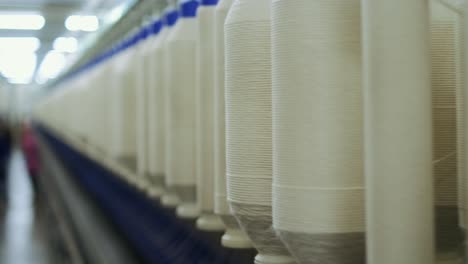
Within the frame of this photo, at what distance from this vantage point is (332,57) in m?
0.83

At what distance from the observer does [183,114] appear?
66.7 inches

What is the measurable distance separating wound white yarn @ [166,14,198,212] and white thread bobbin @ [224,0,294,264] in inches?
24.3

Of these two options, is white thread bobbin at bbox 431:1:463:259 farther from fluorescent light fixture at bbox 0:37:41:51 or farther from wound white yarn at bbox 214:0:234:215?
fluorescent light fixture at bbox 0:37:41:51

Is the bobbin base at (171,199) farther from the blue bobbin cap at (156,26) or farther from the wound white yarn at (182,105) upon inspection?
the blue bobbin cap at (156,26)

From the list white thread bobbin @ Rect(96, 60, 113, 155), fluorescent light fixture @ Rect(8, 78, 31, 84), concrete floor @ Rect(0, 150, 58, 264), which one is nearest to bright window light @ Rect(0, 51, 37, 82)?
concrete floor @ Rect(0, 150, 58, 264)

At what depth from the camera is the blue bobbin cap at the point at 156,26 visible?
2166 mm

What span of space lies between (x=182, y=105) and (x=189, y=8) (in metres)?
0.21

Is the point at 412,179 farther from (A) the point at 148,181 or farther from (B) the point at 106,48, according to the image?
(B) the point at 106,48

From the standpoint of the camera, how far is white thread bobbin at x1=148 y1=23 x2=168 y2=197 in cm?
192

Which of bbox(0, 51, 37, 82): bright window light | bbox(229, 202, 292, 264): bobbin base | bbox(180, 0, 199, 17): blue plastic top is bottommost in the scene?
bbox(229, 202, 292, 264): bobbin base

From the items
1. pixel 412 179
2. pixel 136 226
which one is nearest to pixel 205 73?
pixel 412 179

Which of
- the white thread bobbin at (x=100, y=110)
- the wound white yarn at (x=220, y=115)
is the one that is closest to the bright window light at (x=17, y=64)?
the white thread bobbin at (x=100, y=110)

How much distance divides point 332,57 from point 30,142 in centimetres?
1068

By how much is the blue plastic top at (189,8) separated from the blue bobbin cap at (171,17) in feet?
0.44
